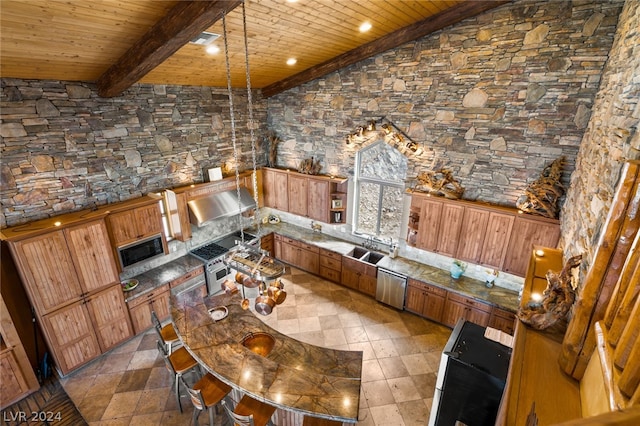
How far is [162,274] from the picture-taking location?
6.79m

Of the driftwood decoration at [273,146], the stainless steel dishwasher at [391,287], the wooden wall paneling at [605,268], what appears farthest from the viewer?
the driftwood decoration at [273,146]

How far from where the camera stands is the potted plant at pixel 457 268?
6555 millimetres

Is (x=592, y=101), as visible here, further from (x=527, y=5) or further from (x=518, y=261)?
(x=518, y=261)

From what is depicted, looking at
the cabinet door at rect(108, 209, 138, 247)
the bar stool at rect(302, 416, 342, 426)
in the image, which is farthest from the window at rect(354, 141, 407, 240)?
the cabinet door at rect(108, 209, 138, 247)

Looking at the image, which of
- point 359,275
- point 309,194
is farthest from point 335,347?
point 309,194

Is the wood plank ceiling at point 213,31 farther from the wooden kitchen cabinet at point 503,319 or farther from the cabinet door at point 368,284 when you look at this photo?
the wooden kitchen cabinet at point 503,319

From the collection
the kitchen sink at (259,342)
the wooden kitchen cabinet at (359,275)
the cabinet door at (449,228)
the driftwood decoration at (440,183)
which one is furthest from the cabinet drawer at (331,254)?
the kitchen sink at (259,342)

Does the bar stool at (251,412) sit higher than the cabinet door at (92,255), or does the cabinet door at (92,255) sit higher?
the cabinet door at (92,255)

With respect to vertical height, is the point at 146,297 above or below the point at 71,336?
above

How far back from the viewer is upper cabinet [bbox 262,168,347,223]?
316 inches

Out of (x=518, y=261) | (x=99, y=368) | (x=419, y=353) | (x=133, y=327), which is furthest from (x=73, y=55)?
(x=518, y=261)

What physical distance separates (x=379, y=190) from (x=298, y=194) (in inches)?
90.3

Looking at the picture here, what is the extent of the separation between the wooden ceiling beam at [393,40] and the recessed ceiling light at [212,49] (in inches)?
110

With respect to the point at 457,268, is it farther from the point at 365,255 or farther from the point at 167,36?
the point at 167,36
